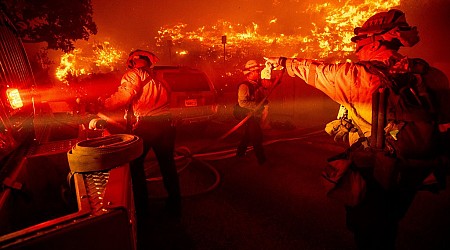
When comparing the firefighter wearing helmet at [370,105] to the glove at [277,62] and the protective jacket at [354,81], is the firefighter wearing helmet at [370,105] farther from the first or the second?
the glove at [277,62]

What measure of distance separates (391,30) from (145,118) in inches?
111

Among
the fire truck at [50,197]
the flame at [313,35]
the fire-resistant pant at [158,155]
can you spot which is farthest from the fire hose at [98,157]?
the flame at [313,35]

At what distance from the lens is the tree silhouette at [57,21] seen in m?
10.5

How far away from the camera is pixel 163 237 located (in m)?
3.08

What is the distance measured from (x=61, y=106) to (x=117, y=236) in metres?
4.22

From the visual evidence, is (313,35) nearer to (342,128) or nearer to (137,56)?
(137,56)

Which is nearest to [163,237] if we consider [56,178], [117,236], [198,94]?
[56,178]

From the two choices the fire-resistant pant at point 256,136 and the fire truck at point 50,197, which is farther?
the fire-resistant pant at point 256,136

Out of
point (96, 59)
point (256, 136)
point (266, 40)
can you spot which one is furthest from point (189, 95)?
point (96, 59)

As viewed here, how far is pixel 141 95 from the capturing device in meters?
3.31

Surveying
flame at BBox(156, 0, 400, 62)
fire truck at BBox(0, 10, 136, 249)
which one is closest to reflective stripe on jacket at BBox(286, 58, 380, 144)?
fire truck at BBox(0, 10, 136, 249)

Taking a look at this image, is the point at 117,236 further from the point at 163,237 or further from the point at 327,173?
the point at 163,237

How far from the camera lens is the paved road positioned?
115 inches

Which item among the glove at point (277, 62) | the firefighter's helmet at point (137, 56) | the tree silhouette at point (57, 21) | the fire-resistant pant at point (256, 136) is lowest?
the fire-resistant pant at point (256, 136)
